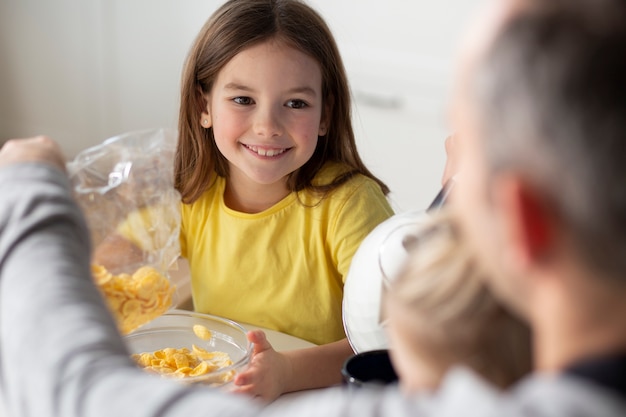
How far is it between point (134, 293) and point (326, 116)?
2.13 ft

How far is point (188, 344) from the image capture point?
1.29 m

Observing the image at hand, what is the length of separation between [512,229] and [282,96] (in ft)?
3.32

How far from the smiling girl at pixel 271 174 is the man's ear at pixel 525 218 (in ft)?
2.99

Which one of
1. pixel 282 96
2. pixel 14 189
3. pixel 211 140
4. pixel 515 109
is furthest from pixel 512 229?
pixel 211 140

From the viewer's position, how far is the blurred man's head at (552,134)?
46cm

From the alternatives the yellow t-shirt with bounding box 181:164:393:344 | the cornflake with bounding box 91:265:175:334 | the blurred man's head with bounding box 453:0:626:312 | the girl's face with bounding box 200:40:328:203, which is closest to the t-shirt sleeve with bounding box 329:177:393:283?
the yellow t-shirt with bounding box 181:164:393:344

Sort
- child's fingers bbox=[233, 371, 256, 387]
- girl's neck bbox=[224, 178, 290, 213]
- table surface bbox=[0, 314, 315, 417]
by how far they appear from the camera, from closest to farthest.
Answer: child's fingers bbox=[233, 371, 256, 387] < table surface bbox=[0, 314, 315, 417] < girl's neck bbox=[224, 178, 290, 213]

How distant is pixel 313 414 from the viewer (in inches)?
21.7

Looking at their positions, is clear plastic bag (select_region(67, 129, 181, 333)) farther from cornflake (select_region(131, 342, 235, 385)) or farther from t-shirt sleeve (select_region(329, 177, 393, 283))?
t-shirt sleeve (select_region(329, 177, 393, 283))

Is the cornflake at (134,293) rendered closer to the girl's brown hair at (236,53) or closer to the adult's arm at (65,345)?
the adult's arm at (65,345)

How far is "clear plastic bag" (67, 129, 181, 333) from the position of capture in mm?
1032

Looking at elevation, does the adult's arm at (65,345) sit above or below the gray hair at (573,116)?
below

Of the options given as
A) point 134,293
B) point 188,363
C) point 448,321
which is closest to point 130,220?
point 134,293

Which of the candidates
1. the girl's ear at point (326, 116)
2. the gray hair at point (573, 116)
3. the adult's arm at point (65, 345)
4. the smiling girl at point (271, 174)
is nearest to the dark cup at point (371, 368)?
the adult's arm at point (65, 345)
